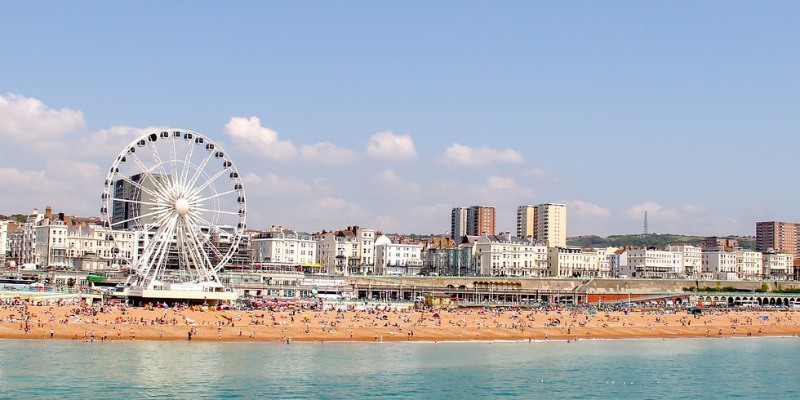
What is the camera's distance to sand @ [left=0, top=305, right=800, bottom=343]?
182 feet

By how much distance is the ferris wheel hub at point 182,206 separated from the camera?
66.4 metres

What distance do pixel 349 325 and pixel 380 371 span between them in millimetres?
19498

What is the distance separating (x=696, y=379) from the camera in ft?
148

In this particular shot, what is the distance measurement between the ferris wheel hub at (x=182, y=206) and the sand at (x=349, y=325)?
7043 mm

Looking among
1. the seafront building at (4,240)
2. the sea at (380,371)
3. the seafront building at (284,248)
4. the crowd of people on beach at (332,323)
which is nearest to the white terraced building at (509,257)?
the seafront building at (284,248)

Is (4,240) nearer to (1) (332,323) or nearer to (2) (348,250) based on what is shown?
(2) (348,250)

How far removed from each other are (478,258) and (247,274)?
174 feet

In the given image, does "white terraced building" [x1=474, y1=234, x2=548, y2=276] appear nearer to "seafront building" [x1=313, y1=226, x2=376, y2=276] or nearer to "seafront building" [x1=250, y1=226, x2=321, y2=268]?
"seafront building" [x1=313, y1=226, x2=376, y2=276]

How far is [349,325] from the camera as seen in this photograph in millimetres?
63406

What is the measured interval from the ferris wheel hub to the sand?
704cm

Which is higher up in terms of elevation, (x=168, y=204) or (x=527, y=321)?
(x=168, y=204)

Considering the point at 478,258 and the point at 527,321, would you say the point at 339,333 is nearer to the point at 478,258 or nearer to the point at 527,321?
the point at 527,321

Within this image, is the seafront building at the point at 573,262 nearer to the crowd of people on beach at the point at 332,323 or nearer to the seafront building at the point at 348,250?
the seafront building at the point at 348,250

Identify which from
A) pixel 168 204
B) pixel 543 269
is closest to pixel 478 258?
pixel 543 269
